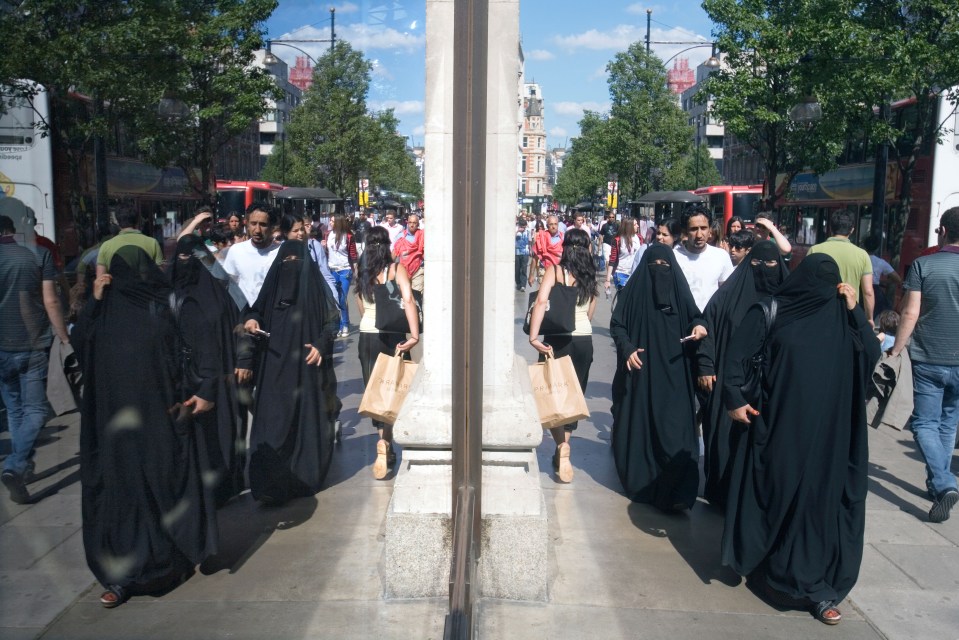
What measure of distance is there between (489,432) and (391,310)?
6.40ft

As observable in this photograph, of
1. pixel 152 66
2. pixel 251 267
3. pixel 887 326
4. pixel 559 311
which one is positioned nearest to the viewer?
pixel 152 66

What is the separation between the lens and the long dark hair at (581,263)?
610 centimetres

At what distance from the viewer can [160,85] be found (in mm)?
2611

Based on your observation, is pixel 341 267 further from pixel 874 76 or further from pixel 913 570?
pixel 874 76

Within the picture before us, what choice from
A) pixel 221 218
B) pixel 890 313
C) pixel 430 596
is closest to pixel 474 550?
pixel 430 596

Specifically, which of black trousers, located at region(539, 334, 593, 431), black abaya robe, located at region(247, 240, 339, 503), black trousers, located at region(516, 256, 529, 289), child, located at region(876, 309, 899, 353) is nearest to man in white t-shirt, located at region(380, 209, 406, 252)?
black abaya robe, located at region(247, 240, 339, 503)

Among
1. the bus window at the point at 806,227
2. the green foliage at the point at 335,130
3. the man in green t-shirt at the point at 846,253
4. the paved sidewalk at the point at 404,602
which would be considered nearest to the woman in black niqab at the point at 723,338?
the paved sidewalk at the point at 404,602

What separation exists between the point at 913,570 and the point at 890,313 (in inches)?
109

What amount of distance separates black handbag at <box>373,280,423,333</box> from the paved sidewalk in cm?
34

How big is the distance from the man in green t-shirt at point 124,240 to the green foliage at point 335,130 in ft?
1.43

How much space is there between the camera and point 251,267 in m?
5.43

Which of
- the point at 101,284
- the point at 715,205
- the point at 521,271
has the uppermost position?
the point at 715,205

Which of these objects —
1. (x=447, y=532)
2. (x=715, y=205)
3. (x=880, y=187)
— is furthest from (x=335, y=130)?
(x=880, y=187)

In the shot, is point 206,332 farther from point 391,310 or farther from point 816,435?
point 816,435
